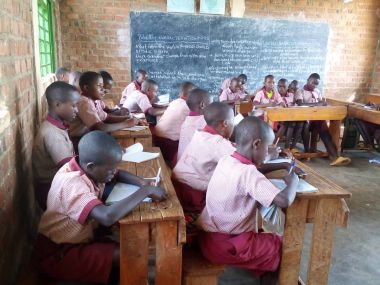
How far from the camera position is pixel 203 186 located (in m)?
2.34

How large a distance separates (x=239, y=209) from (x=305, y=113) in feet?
11.5

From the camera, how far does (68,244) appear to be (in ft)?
5.64

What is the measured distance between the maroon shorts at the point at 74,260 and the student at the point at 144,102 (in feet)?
9.61

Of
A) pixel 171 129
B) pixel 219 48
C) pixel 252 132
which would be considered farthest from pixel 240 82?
pixel 252 132

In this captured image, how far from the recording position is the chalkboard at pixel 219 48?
21.1 ft

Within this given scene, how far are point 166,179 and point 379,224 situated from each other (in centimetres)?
229

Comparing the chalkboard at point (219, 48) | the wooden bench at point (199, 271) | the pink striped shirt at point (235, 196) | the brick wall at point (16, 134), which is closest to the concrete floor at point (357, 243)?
the wooden bench at point (199, 271)

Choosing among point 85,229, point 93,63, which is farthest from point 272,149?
point 93,63

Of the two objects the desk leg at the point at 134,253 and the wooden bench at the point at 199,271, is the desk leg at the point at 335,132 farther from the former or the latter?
the desk leg at the point at 134,253

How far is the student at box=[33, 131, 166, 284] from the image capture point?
154 centimetres

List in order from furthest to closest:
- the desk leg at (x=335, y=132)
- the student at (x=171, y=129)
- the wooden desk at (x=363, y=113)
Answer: the desk leg at (x=335, y=132) → the wooden desk at (x=363, y=113) → the student at (x=171, y=129)

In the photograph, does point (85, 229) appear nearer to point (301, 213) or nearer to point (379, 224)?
point (301, 213)

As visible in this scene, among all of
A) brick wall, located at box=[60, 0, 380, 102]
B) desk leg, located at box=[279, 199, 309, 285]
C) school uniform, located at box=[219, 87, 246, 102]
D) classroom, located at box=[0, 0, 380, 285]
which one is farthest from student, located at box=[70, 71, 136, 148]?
school uniform, located at box=[219, 87, 246, 102]

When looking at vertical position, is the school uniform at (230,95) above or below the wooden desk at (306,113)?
above
